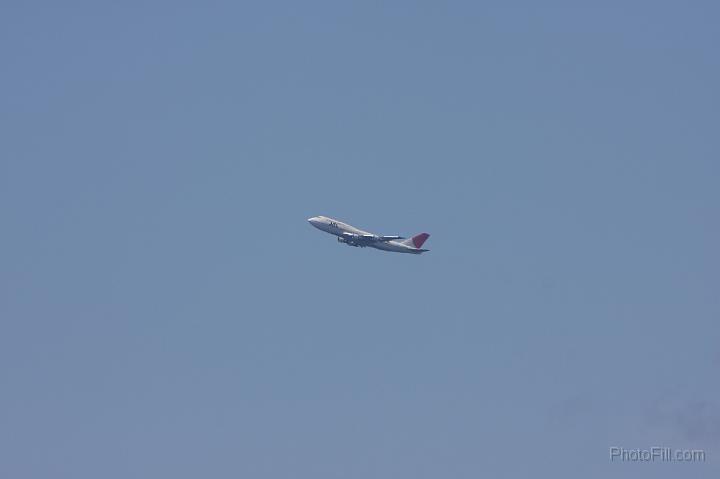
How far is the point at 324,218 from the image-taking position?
187 m

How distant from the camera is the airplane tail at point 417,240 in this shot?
18525 centimetres

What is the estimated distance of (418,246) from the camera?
187000mm

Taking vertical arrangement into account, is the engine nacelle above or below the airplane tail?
below

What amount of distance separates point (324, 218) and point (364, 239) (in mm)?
12462

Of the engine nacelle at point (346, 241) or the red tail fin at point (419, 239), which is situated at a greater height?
the red tail fin at point (419, 239)

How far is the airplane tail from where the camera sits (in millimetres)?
185250

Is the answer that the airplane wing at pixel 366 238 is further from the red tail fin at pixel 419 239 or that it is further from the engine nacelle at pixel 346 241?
the red tail fin at pixel 419 239

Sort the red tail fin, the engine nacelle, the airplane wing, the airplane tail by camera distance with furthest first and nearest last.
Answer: the red tail fin, the airplane tail, the engine nacelle, the airplane wing

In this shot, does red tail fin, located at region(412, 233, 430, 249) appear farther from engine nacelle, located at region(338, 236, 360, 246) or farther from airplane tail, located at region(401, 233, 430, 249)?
engine nacelle, located at region(338, 236, 360, 246)

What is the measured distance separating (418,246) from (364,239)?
14156 millimetres

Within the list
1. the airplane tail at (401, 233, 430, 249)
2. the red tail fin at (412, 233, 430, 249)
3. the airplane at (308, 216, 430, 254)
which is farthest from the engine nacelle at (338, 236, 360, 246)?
the red tail fin at (412, 233, 430, 249)

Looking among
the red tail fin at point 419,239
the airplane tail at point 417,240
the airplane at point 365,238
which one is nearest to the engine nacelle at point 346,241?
the airplane at point 365,238

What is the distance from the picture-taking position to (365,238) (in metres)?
178

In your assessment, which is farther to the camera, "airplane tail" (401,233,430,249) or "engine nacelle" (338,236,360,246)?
"airplane tail" (401,233,430,249)
